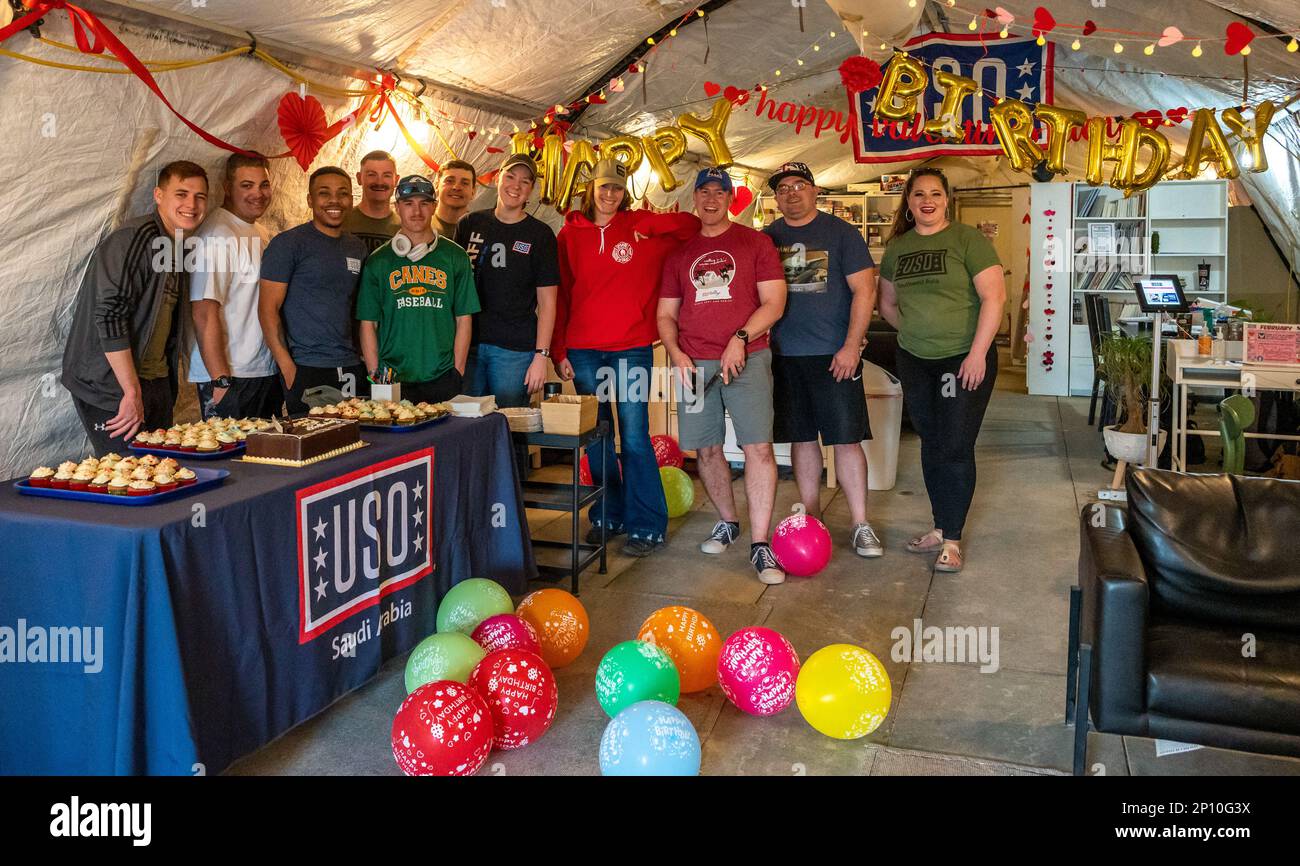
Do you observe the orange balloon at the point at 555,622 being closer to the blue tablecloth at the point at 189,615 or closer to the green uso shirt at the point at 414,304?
the blue tablecloth at the point at 189,615

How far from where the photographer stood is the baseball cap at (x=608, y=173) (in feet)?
13.6

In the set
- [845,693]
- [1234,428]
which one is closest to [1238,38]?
[1234,428]

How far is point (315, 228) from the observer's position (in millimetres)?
3830

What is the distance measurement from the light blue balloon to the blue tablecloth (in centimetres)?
89

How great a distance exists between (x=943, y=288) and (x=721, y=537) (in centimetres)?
143

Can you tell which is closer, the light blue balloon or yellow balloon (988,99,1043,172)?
the light blue balloon

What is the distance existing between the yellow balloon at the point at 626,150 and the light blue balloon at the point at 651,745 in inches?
105

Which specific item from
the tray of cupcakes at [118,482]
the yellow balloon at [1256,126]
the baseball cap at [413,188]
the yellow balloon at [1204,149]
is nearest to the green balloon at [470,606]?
the tray of cupcakes at [118,482]

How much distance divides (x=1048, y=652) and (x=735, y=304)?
177 cm

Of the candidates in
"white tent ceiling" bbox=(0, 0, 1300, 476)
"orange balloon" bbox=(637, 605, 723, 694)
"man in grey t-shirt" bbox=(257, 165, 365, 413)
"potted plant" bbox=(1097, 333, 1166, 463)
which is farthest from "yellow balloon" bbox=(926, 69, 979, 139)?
"orange balloon" bbox=(637, 605, 723, 694)

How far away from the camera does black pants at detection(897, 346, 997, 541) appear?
4.08 m

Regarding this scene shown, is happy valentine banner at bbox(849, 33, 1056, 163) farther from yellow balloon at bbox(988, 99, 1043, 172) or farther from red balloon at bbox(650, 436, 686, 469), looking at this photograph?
red balloon at bbox(650, 436, 686, 469)
